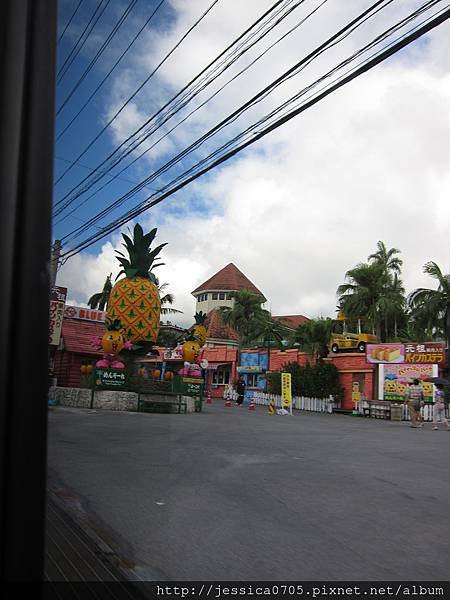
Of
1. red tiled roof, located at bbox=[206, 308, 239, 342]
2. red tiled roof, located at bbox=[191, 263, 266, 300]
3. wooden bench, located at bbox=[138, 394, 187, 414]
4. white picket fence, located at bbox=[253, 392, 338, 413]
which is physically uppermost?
red tiled roof, located at bbox=[191, 263, 266, 300]

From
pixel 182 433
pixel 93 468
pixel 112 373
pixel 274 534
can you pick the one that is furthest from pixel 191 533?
pixel 112 373

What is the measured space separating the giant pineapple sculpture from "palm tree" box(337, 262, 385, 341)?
23.7 m

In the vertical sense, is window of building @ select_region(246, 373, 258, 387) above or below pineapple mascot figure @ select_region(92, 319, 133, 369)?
below

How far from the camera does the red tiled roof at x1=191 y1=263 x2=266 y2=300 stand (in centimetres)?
7094

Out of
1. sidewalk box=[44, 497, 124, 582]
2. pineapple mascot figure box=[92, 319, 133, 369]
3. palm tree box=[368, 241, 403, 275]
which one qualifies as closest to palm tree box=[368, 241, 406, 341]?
palm tree box=[368, 241, 403, 275]

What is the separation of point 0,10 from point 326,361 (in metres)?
32.8

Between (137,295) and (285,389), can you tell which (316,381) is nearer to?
(285,389)

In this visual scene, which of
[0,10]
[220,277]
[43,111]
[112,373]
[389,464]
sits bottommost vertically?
[389,464]

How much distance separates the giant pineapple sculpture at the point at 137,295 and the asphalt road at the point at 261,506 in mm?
10910

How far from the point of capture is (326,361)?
33156 mm

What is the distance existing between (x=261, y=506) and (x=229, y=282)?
6618cm

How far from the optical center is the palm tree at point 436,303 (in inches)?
1241

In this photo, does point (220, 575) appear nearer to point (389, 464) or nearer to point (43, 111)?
point (43, 111)

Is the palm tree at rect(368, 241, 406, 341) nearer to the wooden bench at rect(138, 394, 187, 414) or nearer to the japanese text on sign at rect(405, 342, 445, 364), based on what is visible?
the japanese text on sign at rect(405, 342, 445, 364)
